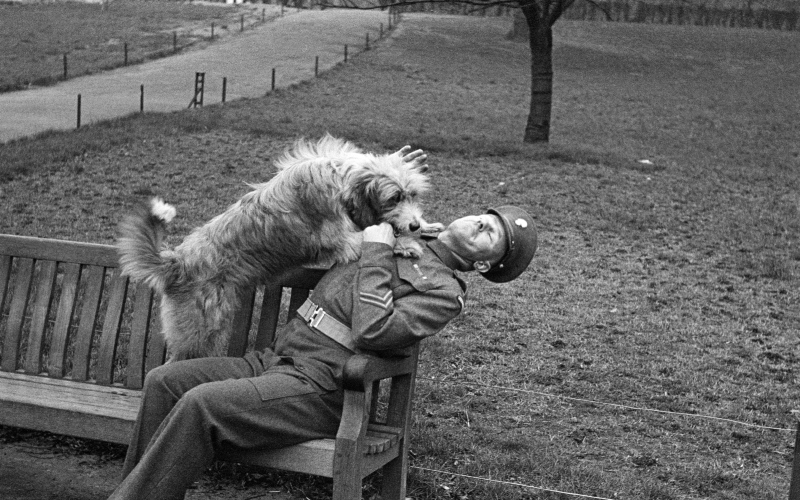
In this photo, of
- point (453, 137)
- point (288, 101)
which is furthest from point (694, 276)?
point (288, 101)

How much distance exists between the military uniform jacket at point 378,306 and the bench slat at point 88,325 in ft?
3.88

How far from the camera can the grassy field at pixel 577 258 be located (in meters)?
4.66

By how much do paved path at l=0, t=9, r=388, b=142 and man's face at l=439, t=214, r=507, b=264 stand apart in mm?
11520

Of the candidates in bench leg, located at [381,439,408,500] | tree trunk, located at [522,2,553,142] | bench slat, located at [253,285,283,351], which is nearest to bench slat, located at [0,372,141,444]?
bench slat, located at [253,285,283,351]

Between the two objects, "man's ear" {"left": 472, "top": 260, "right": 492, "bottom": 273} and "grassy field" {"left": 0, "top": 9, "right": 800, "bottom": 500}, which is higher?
"man's ear" {"left": 472, "top": 260, "right": 492, "bottom": 273}

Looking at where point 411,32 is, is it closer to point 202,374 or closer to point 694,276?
point 694,276

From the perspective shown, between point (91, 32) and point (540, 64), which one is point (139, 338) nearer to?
point (540, 64)

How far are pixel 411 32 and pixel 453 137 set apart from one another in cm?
2144

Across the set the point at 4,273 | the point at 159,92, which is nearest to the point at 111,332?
the point at 4,273

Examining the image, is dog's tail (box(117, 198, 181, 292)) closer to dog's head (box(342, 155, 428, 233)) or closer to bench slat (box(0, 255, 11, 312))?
dog's head (box(342, 155, 428, 233))

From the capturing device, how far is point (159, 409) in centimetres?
339

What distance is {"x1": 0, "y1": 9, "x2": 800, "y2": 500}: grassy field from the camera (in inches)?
184

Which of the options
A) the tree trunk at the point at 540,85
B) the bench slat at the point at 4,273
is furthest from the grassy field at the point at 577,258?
the bench slat at the point at 4,273

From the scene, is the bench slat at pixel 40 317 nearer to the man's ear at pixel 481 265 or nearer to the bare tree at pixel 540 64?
the man's ear at pixel 481 265
